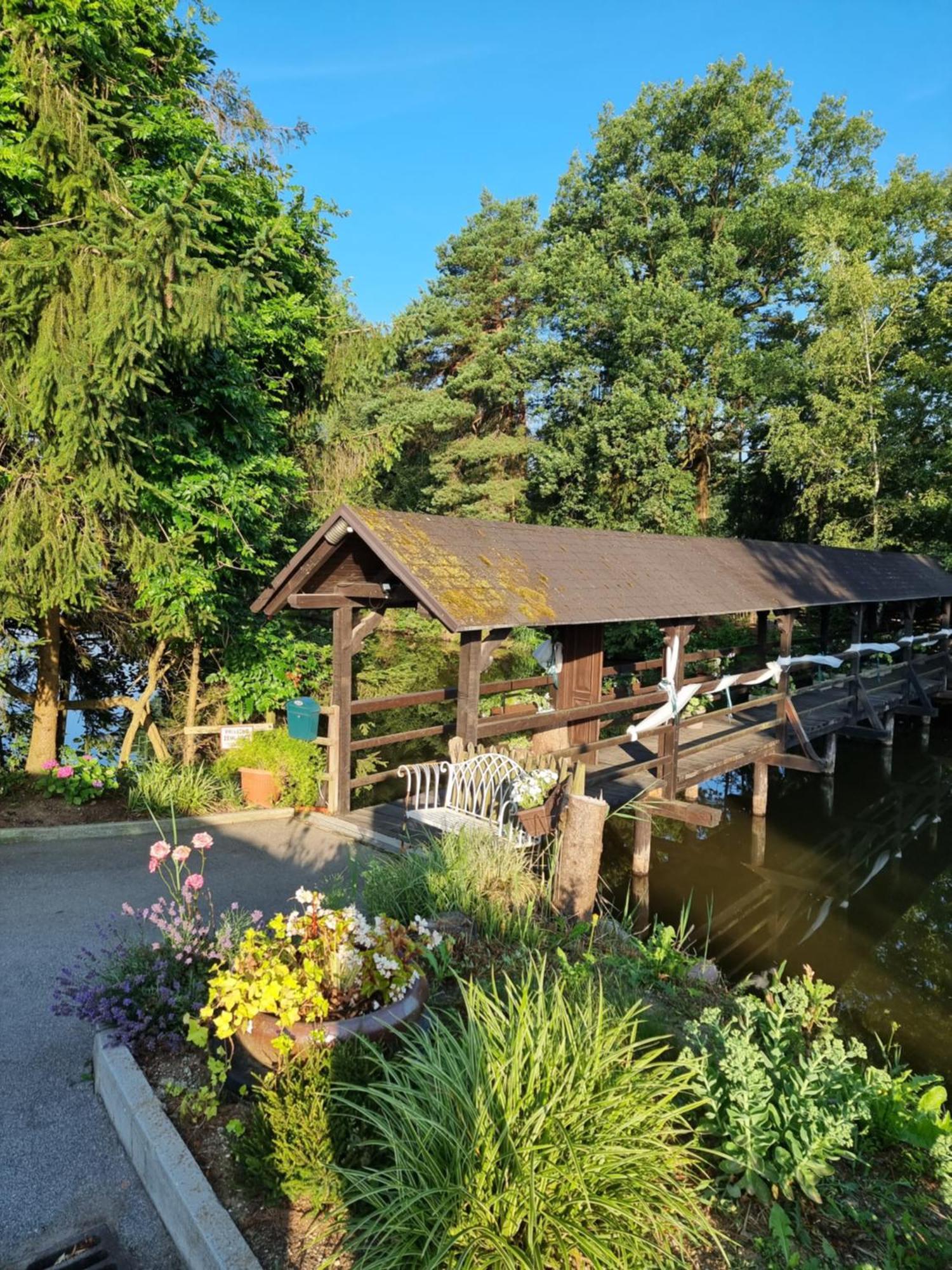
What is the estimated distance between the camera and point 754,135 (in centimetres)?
2494

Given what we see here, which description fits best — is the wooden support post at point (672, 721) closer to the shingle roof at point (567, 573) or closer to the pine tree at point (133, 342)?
the shingle roof at point (567, 573)

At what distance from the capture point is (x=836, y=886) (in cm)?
966

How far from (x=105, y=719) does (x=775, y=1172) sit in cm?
1096

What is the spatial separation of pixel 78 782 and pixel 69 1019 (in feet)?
14.1

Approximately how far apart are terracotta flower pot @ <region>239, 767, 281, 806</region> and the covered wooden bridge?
2.24ft

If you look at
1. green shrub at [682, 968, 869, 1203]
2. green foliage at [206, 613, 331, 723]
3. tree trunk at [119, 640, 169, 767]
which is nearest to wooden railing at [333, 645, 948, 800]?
green foliage at [206, 613, 331, 723]

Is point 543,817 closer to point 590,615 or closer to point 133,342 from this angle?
point 590,615

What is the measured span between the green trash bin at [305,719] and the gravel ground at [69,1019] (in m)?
1.19

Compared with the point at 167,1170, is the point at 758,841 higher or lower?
lower

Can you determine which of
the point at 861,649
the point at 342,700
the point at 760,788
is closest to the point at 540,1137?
→ the point at 342,700

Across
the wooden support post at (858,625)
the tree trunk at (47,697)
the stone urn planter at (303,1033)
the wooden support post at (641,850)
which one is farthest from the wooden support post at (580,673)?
the stone urn planter at (303,1033)

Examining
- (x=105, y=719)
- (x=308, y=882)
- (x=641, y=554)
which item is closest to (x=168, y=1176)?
(x=308, y=882)

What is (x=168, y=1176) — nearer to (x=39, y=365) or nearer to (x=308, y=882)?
(x=308, y=882)

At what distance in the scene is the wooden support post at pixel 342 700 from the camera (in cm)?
813
